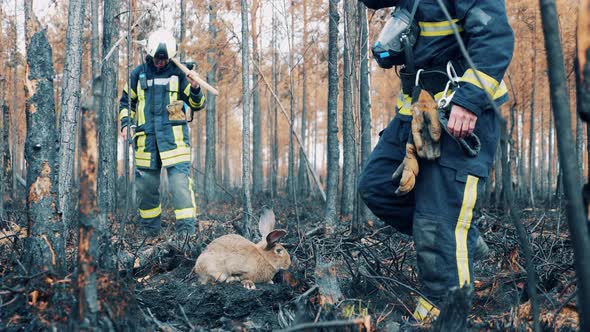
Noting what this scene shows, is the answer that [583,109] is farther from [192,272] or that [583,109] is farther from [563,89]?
[192,272]

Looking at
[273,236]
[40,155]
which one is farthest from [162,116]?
[40,155]

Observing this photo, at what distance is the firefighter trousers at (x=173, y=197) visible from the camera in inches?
197

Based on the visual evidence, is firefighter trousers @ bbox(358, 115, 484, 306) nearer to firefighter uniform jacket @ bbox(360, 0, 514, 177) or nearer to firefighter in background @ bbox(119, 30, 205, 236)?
firefighter uniform jacket @ bbox(360, 0, 514, 177)

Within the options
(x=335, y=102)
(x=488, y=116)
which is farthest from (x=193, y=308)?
(x=335, y=102)

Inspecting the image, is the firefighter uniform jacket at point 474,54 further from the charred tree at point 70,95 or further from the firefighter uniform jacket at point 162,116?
the firefighter uniform jacket at point 162,116

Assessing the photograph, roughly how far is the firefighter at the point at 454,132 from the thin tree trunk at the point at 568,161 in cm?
108

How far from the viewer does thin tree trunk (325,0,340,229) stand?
530 centimetres

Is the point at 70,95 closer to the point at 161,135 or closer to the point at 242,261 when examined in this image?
the point at 242,261

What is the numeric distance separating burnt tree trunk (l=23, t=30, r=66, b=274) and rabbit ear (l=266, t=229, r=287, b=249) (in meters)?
1.25

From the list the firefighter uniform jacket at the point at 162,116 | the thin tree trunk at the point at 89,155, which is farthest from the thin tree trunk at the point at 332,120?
the thin tree trunk at the point at 89,155

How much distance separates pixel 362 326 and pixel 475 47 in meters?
1.44

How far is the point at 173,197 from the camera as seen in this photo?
5.06m

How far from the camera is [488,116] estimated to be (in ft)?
8.32

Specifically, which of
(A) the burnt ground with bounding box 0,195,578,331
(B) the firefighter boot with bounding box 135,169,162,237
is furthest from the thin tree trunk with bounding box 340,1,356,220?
(A) the burnt ground with bounding box 0,195,578,331
